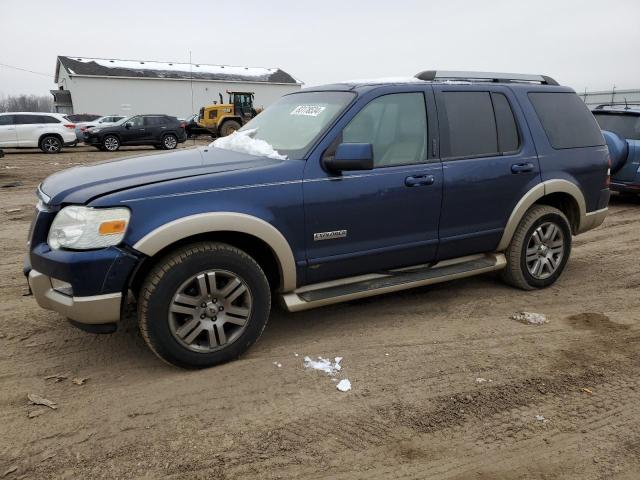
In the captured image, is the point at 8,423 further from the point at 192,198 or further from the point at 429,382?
the point at 429,382

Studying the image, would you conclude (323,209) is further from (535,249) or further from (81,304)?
(535,249)

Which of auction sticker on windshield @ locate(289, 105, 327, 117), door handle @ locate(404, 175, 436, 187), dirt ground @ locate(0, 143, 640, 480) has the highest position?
auction sticker on windshield @ locate(289, 105, 327, 117)

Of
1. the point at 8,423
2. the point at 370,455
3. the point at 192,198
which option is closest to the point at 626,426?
the point at 370,455

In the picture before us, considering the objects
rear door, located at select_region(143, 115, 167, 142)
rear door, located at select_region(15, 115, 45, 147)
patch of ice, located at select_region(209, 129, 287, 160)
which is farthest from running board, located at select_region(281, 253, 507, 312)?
rear door, located at select_region(143, 115, 167, 142)

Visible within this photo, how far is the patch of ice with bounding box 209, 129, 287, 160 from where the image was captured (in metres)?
3.70

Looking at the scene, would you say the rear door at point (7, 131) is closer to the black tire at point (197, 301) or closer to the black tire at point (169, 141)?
the black tire at point (169, 141)

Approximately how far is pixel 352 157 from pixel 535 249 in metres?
2.32

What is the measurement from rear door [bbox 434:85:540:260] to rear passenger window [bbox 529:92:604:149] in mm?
310

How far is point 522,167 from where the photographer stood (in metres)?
4.43

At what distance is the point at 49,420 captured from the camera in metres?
2.83

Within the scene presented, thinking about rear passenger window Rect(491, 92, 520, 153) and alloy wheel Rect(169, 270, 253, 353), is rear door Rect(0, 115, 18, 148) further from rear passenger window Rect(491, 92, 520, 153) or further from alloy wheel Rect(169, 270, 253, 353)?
rear passenger window Rect(491, 92, 520, 153)

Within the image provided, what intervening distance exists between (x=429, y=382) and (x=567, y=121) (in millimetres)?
3075

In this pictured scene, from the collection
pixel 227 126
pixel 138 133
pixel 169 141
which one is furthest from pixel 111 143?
pixel 227 126

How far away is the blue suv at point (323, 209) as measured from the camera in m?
3.04
